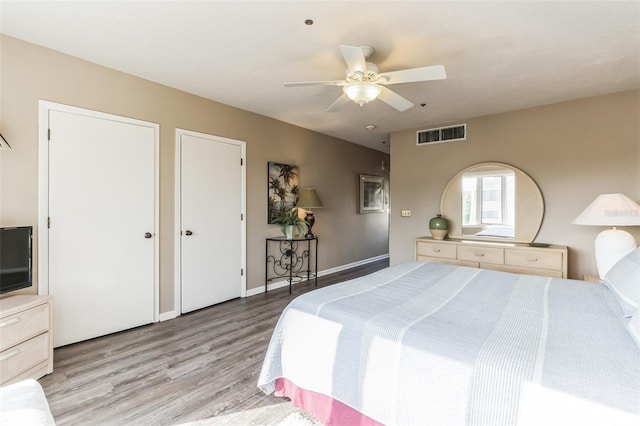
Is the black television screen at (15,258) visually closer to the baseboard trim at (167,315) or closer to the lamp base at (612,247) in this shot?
the baseboard trim at (167,315)

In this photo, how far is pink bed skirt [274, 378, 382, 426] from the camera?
1.45 metres

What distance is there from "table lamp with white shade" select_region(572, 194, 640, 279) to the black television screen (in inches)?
191

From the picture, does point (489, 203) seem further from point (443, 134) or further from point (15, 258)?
point (15, 258)

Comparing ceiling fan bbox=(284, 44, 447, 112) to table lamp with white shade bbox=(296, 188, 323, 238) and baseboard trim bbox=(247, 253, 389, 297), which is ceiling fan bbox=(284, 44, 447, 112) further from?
baseboard trim bbox=(247, 253, 389, 297)

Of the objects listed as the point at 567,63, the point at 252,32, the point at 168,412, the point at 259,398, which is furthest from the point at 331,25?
the point at 168,412

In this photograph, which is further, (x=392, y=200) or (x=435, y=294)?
(x=392, y=200)

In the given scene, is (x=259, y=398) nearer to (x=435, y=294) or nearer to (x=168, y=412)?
(x=168, y=412)

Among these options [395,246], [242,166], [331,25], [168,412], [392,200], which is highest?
[331,25]

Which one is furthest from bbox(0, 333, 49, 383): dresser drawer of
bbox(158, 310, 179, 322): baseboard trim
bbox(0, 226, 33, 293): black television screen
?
bbox(158, 310, 179, 322): baseboard trim

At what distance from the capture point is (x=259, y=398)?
1914mm

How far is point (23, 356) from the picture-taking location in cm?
202

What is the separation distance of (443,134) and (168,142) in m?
3.88

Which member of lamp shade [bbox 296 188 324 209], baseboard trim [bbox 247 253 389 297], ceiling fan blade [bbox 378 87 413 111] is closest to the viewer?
ceiling fan blade [bbox 378 87 413 111]

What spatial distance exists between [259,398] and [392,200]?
386 centimetres
